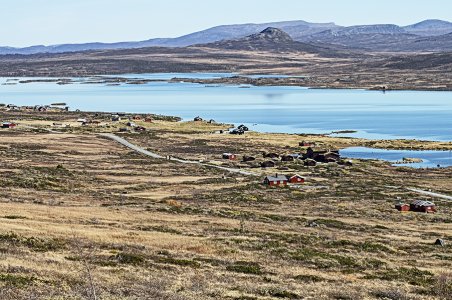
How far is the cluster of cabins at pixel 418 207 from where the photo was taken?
217 feet

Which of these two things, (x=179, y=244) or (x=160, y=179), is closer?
(x=179, y=244)

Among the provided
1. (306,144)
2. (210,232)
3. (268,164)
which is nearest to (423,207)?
(210,232)

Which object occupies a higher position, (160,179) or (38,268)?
(38,268)

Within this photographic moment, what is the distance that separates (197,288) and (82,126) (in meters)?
137

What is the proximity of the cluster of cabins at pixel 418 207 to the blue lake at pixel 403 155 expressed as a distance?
4267 centimetres

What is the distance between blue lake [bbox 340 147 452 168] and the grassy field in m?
11.2

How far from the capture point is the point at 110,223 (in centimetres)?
4378

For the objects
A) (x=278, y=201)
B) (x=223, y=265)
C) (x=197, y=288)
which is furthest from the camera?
(x=278, y=201)

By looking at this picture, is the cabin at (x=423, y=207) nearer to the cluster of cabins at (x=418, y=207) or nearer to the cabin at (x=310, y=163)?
the cluster of cabins at (x=418, y=207)

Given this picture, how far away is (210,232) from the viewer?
43875 millimetres

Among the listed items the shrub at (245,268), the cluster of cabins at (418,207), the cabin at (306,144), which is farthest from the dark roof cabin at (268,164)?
the shrub at (245,268)

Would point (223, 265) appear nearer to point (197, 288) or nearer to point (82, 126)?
point (197, 288)

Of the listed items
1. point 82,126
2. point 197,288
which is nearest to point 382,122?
point 82,126

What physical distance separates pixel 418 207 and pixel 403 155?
58.0 meters
